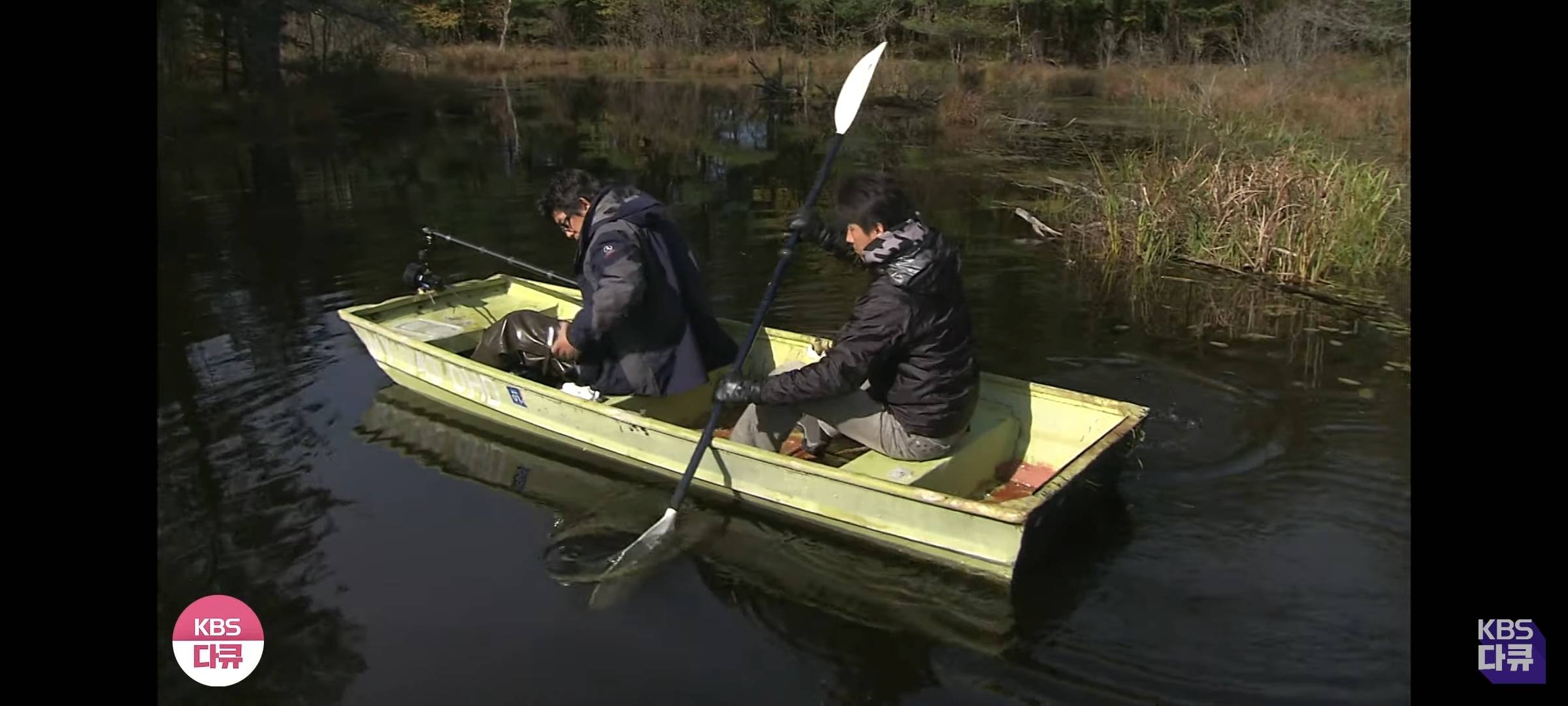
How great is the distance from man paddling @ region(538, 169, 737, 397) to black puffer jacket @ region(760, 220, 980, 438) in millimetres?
818

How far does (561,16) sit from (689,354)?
118 feet

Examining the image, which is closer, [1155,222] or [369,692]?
[369,692]

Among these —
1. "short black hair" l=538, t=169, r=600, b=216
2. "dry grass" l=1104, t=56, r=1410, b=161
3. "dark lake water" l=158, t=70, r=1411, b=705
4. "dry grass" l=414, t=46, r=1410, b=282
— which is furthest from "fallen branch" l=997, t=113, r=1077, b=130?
"short black hair" l=538, t=169, r=600, b=216

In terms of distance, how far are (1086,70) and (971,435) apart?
2616cm

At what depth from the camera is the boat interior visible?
191 inches

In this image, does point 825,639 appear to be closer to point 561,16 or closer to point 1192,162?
point 1192,162

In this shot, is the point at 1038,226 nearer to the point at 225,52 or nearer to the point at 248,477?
the point at 248,477

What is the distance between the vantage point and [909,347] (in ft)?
14.9

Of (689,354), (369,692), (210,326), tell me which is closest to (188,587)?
(369,692)

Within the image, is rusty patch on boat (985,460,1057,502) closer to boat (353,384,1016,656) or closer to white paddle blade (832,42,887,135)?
boat (353,384,1016,656)

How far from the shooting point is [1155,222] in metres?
9.32

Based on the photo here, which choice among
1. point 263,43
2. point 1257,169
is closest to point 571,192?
point 1257,169

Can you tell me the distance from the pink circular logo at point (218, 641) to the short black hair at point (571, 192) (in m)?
2.37

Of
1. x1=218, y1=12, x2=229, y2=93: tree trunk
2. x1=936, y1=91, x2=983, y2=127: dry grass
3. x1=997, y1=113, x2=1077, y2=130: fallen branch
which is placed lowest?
x1=997, y1=113, x2=1077, y2=130: fallen branch
